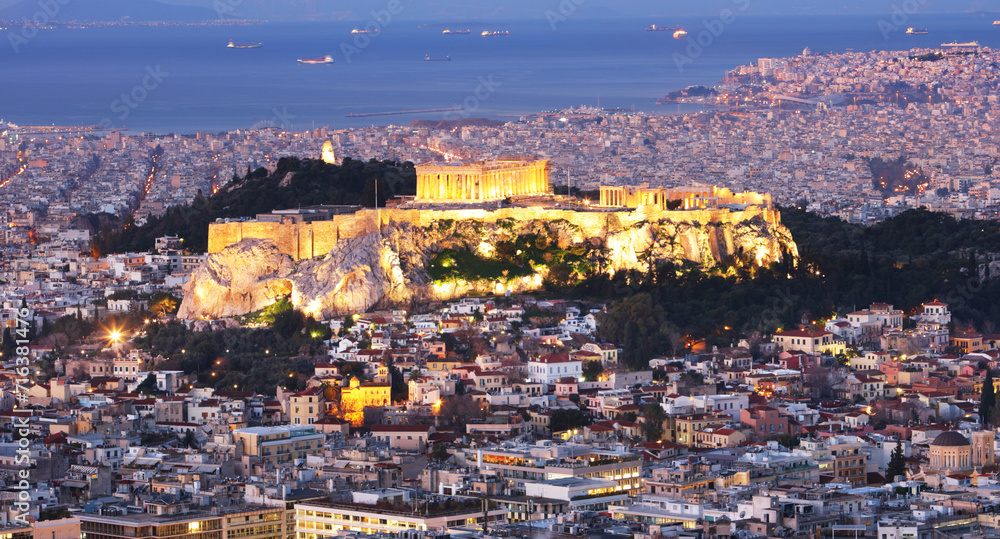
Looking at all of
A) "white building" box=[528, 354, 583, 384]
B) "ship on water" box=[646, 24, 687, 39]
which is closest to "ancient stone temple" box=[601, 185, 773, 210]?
"white building" box=[528, 354, 583, 384]

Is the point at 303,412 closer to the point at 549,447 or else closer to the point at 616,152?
the point at 549,447

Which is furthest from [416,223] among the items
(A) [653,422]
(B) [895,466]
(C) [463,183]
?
(B) [895,466]

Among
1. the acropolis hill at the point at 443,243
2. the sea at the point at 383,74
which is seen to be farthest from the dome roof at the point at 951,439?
the sea at the point at 383,74

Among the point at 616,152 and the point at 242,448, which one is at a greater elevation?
the point at 616,152

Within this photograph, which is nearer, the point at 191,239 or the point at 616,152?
the point at 191,239

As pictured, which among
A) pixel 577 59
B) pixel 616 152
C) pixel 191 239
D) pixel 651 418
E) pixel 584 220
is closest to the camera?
pixel 651 418

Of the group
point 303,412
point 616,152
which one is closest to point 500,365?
point 303,412
